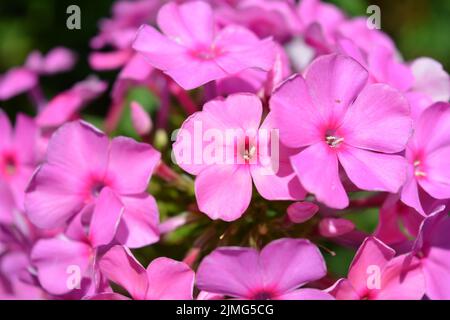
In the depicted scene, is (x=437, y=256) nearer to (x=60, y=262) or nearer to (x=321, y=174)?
(x=321, y=174)

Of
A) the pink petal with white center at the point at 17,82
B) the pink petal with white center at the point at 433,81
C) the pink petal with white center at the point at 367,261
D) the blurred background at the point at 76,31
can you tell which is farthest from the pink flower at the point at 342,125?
the blurred background at the point at 76,31

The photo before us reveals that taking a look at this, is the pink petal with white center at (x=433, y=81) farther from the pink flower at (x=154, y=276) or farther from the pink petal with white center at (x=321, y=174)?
the pink flower at (x=154, y=276)

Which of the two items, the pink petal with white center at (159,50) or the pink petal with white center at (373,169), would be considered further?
the pink petal with white center at (159,50)

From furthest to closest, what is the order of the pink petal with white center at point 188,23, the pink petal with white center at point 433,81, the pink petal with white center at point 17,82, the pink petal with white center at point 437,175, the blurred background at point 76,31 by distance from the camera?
the blurred background at point 76,31 < the pink petal with white center at point 17,82 < the pink petal with white center at point 433,81 < the pink petal with white center at point 188,23 < the pink petal with white center at point 437,175

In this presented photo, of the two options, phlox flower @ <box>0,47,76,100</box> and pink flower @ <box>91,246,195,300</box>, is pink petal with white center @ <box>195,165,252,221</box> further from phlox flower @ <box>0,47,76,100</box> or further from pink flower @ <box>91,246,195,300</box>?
phlox flower @ <box>0,47,76,100</box>

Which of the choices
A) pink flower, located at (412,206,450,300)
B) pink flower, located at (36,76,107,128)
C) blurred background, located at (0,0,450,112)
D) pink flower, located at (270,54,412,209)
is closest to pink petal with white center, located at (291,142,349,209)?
pink flower, located at (270,54,412,209)

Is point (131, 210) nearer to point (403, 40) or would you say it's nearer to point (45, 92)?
point (45, 92)
